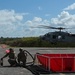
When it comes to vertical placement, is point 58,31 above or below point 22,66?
above

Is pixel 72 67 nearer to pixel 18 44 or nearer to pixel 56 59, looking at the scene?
pixel 56 59

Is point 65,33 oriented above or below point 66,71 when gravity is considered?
above

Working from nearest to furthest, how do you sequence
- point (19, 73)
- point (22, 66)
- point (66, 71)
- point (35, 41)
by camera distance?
point (19, 73) < point (66, 71) < point (22, 66) < point (35, 41)

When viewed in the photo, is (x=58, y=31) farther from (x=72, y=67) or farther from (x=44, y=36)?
(x=72, y=67)

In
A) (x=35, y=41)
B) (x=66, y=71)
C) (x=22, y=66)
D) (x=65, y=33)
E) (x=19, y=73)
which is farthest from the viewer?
(x=35, y=41)

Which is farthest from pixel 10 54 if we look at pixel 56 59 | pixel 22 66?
pixel 56 59

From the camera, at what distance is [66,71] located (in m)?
21.5

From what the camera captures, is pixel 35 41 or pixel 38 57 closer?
pixel 38 57

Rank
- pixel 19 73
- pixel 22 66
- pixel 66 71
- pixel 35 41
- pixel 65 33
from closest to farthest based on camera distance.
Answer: pixel 19 73
pixel 66 71
pixel 22 66
pixel 65 33
pixel 35 41

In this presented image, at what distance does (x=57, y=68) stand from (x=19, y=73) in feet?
9.89

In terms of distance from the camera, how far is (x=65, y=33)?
58.4m

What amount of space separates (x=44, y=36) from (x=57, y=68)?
123 feet

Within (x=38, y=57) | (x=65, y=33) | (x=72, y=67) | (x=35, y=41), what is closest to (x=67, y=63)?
(x=72, y=67)

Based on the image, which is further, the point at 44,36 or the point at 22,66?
the point at 44,36
